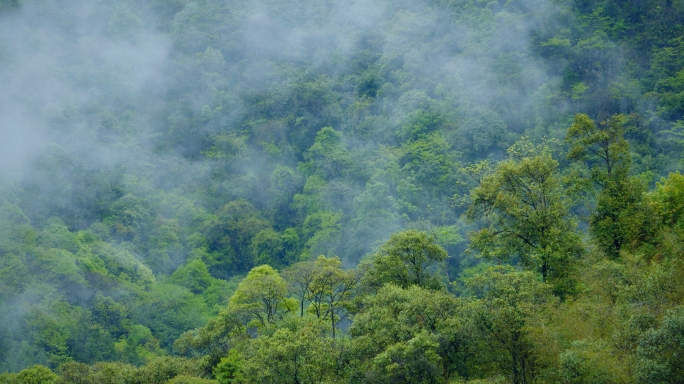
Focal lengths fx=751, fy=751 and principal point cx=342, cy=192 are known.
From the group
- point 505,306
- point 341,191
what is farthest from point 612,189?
point 341,191

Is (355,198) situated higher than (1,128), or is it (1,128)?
(1,128)

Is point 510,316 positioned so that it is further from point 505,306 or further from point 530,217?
point 530,217

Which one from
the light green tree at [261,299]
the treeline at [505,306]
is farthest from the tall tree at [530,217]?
the light green tree at [261,299]

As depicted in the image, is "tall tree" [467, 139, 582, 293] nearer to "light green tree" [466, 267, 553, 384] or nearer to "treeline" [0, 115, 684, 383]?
"treeline" [0, 115, 684, 383]

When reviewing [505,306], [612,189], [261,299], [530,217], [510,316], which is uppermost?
[261,299]

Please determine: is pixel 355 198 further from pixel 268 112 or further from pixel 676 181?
pixel 676 181

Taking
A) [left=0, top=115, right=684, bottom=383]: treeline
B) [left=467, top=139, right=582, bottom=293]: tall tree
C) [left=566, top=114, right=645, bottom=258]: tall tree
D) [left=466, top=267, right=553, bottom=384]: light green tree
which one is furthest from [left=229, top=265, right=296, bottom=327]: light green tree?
[left=566, top=114, right=645, bottom=258]: tall tree

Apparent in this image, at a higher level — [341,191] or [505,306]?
[341,191]

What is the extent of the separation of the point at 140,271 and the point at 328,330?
28.1 metres

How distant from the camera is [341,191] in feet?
192

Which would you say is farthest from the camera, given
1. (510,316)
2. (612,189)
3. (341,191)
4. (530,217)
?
(341,191)

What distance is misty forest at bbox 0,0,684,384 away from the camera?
76.3 ft

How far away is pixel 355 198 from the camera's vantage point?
54.9 metres

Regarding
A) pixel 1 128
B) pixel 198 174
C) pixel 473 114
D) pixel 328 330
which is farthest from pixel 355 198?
pixel 1 128
